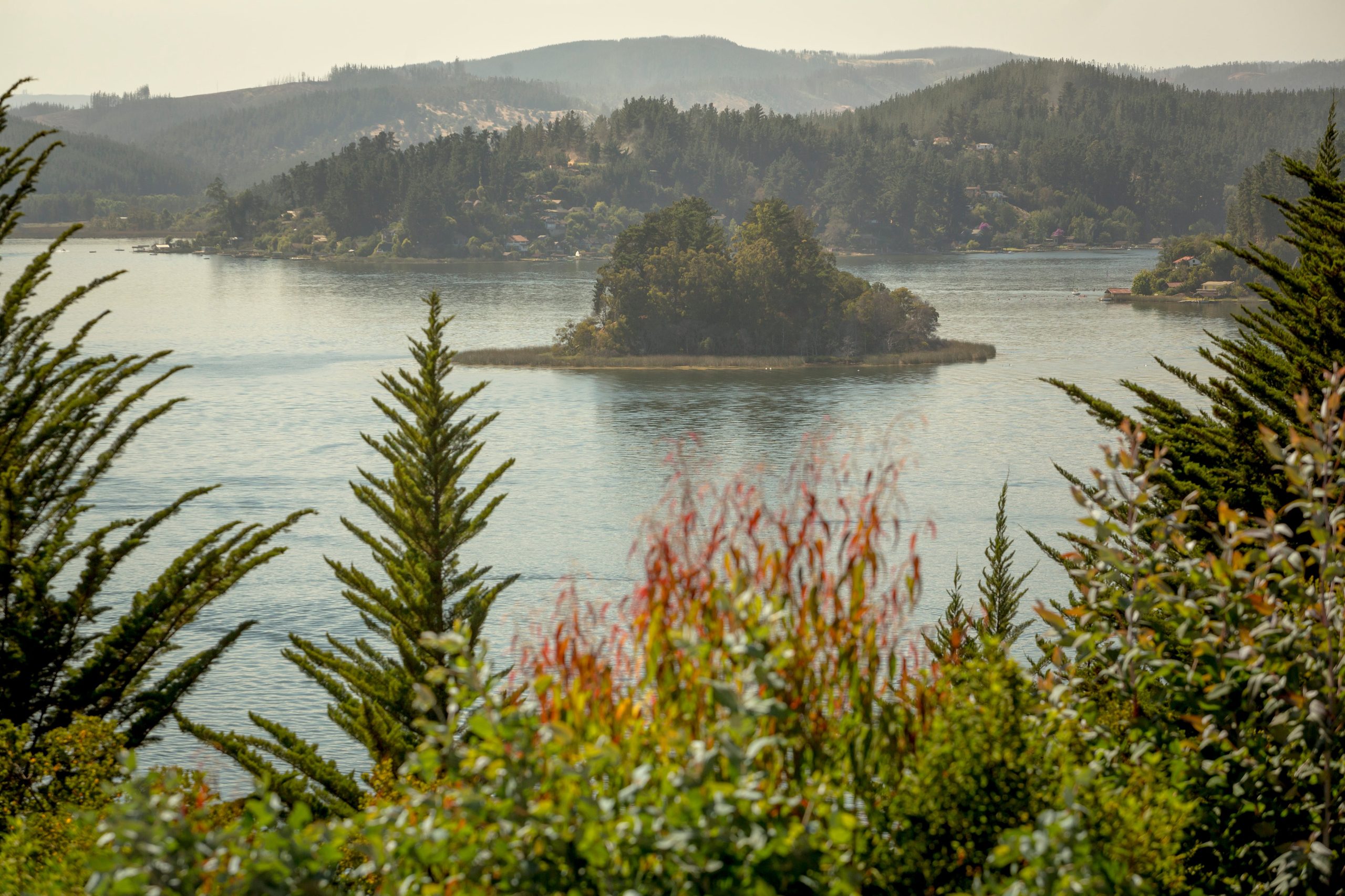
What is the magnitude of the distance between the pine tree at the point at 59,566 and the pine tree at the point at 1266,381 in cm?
1092

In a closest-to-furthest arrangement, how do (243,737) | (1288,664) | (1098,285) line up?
(1288,664)
(243,737)
(1098,285)

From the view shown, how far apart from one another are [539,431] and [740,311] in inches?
1313

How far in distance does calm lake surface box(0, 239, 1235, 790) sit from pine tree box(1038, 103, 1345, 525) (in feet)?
10.2

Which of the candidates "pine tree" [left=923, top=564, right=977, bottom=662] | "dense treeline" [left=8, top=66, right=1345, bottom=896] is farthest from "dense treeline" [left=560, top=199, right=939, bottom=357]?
"dense treeline" [left=8, top=66, right=1345, bottom=896]

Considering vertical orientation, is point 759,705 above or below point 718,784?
above

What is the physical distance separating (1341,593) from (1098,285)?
15043 cm

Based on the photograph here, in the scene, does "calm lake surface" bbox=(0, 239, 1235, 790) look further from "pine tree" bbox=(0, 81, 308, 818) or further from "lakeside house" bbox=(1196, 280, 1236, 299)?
"pine tree" bbox=(0, 81, 308, 818)

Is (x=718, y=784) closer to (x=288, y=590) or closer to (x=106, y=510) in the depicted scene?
(x=288, y=590)

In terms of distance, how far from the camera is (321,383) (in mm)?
82938

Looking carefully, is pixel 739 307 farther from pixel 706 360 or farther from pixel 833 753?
pixel 833 753

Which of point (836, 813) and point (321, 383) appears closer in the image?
point (836, 813)

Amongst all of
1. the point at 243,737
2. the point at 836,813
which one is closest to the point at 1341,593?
the point at 836,813

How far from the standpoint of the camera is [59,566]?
16234 mm

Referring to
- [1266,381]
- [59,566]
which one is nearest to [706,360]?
[1266,381]
